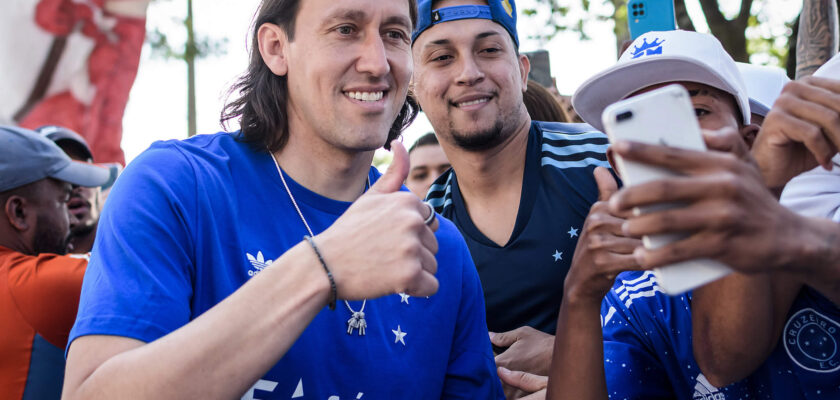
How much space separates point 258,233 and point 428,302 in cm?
60

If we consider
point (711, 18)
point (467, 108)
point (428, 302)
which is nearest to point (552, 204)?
point (467, 108)

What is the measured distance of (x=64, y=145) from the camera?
527 centimetres

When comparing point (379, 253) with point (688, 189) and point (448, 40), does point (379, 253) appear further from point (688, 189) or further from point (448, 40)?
point (448, 40)

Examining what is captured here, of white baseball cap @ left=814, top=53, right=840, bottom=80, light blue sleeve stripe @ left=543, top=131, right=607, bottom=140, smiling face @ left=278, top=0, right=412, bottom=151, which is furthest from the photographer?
light blue sleeve stripe @ left=543, top=131, right=607, bottom=140

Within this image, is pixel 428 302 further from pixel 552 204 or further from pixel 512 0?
pixel 512 0

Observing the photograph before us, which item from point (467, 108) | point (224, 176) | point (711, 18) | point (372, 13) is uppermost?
point (372, 13)

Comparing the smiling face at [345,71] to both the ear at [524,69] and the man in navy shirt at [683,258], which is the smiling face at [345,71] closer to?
the man in navy shirt at [683,258]

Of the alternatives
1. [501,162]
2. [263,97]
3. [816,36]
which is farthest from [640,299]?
[816,36]

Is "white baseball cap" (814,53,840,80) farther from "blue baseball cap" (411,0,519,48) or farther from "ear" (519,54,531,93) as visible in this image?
"ear" (519,54,531,93)

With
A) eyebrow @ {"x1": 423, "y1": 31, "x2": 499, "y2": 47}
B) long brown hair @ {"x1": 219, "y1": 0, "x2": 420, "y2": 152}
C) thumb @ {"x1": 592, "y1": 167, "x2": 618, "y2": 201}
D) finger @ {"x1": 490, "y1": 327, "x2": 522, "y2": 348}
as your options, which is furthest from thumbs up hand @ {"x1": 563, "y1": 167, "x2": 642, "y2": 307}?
eyebrow @ {"x1": 423, "y1": 31, "x2": 499, "y2": 47}

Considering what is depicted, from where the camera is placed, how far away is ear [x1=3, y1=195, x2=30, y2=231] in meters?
3.22

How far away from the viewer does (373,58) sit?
2316mm

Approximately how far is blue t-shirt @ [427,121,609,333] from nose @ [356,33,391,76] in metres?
1.16

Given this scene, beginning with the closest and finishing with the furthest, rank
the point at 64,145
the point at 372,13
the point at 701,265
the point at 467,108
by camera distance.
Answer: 1. the point at 701,265
2. the point at 372,13
3. the point at 467,108
4. the point at 64,145
